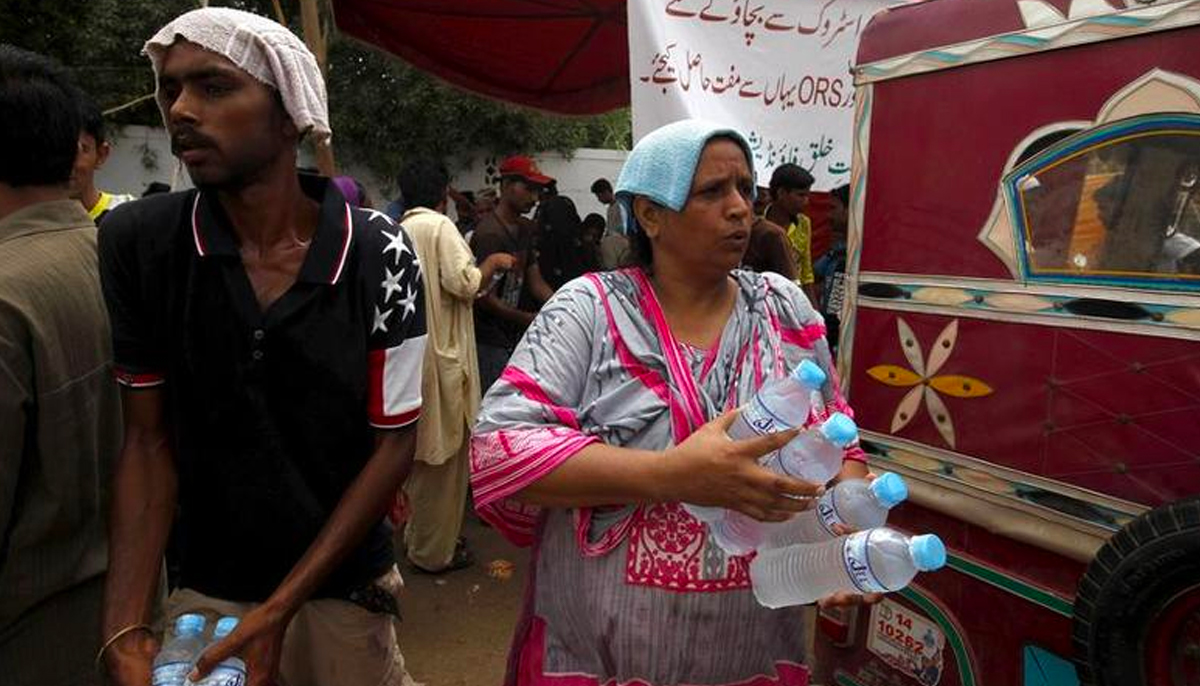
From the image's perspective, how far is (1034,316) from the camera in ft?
6.56

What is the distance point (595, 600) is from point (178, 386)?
85 cm

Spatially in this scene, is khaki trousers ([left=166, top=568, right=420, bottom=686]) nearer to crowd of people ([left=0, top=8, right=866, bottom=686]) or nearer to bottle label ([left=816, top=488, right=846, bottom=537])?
crowd of people ([left=0, top=8, right=866, bottom=686])

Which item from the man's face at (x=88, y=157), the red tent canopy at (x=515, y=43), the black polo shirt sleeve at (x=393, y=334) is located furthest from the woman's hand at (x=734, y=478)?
the red tent canopy at (x=515, y=43)

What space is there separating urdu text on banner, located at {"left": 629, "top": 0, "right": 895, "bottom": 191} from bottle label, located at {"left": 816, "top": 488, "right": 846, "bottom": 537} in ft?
8.89

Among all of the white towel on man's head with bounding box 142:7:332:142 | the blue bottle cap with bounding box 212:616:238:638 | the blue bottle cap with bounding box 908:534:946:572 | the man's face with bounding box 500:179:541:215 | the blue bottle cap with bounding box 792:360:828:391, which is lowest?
the blue bottle cap with bounding box 212:616:238:638

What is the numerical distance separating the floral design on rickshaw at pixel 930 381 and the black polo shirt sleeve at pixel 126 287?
1807 mm

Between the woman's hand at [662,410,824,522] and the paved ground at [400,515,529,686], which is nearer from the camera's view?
the woman's hand at [662,410,824,522]

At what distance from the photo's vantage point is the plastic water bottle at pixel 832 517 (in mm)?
1499

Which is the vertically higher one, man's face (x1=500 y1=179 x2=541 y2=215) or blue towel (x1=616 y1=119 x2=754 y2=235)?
blue towel (x1=616 y1=119 x2=754 y2=235)

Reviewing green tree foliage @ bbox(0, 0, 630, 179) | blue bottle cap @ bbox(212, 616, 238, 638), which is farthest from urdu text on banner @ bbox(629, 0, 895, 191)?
green tree foliage @ bbox(0, 0, 630, 179)

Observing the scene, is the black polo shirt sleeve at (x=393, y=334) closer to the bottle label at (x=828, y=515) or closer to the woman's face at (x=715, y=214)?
the woman's face at (x=715, y=214)

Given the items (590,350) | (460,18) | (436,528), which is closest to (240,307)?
(590,350)

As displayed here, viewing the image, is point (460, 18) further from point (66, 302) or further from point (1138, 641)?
point (1138, 641)

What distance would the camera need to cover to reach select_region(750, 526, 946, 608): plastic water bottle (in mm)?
1330
